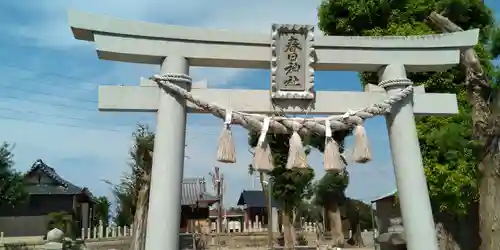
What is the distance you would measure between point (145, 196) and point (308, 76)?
832 centimetres

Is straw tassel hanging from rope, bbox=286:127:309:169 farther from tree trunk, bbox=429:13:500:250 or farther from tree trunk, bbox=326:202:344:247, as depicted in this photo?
tree trunk, bbox=326:202:344:247

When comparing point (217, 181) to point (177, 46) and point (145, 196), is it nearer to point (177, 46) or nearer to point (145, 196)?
point (145, 196)

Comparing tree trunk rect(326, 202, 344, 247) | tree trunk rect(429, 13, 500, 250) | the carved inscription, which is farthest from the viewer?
tree trunk rect(326, 202, 344, 247)

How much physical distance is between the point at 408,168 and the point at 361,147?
0.53 m

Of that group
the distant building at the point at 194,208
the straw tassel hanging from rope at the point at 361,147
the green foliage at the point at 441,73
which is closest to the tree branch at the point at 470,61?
the green foliage at the point at 441,73

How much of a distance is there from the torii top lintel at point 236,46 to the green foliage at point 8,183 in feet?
53.1

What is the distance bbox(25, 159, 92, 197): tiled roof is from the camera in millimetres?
22578

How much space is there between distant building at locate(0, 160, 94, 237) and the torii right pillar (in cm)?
1952

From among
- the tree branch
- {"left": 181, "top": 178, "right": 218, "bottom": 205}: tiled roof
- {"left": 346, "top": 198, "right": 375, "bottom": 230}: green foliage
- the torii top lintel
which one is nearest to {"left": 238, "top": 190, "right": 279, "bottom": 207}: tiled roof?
{"left": 181, "top": 178, "right": 218, "bottom": 205}: tiled roof

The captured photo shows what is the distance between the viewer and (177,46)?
14.2ft

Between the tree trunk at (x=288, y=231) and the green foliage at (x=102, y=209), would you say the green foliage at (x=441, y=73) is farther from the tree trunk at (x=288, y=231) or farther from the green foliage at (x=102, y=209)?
the green foliage at (x=102, y=209)

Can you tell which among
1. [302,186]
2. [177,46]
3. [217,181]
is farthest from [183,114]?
[217,181]

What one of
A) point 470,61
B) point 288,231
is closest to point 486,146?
point 470,61

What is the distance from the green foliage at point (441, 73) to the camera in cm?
909
